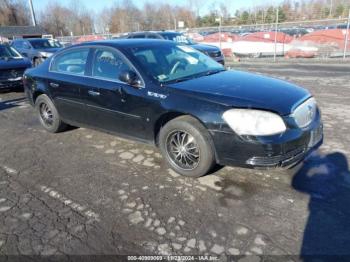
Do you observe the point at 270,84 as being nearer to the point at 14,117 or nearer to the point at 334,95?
the point at 334,95

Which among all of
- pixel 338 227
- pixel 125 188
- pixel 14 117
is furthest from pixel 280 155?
pixel 14 117

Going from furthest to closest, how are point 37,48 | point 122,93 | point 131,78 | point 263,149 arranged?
point 37,48
point 122,93
point 131,78
point 263,149

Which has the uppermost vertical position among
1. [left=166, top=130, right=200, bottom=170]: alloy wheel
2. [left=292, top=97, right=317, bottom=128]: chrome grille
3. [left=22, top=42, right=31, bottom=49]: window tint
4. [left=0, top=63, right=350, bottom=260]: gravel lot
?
[left=22, top=42, right=31, bottom=49]: window tint

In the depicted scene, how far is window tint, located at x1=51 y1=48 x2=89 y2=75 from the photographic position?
189 inches

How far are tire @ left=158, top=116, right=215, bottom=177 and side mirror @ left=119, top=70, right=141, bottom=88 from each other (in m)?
0.66

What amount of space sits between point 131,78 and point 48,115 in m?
2.46

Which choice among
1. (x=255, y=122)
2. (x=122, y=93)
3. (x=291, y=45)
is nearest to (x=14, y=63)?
(x=122, y=93)

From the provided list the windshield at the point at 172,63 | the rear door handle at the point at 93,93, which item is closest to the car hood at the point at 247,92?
the windshield at the point at 172,63

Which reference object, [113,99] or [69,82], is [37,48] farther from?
[113,99]

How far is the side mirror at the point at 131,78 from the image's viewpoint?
4012 millimetres

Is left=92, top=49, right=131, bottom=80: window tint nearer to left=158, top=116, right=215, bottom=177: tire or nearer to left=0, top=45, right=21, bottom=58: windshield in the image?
left=158, top=116, right=215, bottom=177: tire

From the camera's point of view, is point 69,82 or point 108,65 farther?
point 69,82

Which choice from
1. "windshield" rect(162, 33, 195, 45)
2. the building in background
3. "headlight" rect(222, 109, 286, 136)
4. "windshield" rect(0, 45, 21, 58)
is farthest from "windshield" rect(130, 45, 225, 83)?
the building in background

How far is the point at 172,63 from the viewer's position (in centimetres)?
444
